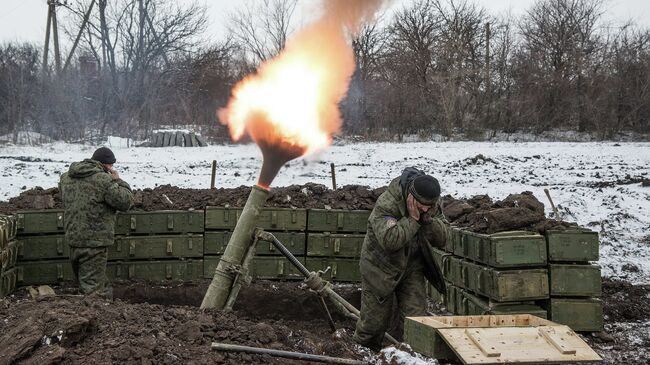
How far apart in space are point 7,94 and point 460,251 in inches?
964

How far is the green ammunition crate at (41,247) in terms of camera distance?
1029 cm

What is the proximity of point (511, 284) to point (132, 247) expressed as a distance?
229 inches

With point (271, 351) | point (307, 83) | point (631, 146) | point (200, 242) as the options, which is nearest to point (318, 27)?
point (307, 83)

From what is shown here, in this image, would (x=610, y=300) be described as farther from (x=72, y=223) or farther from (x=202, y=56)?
(x=202, y=56)

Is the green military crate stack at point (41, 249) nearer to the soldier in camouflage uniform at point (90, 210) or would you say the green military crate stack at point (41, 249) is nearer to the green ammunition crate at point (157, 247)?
the green ammunition crate at point (157, 247)

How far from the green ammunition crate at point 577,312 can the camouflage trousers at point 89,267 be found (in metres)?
5.66

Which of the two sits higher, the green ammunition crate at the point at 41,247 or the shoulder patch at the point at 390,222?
the shoulder patch at the point at 390,222

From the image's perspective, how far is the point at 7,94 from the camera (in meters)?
28.2

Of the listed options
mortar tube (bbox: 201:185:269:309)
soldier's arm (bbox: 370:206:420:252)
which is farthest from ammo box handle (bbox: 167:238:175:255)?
soldier's arm (bbox: 370:206:420:252)

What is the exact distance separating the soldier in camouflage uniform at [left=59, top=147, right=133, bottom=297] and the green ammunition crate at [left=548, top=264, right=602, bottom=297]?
537cm

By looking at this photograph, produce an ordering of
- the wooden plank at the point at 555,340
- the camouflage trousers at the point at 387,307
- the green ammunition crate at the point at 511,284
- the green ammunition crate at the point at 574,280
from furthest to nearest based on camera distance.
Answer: the green ammunition crate at the point at 574,280, the green ammunition crate at the point at 511,284, the camouflage trousers at the point at 387,307, the wooden plank at the point at 555,340

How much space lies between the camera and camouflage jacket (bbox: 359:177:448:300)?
6188 mm

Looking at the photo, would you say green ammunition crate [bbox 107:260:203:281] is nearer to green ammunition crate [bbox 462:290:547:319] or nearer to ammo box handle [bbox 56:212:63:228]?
ammo box handle [bbox 56:212:63:228]

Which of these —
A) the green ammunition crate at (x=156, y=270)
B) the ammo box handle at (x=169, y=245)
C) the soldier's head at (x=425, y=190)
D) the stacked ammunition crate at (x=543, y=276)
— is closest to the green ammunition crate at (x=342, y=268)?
the green ammunition crate at (x=156, y=270)
